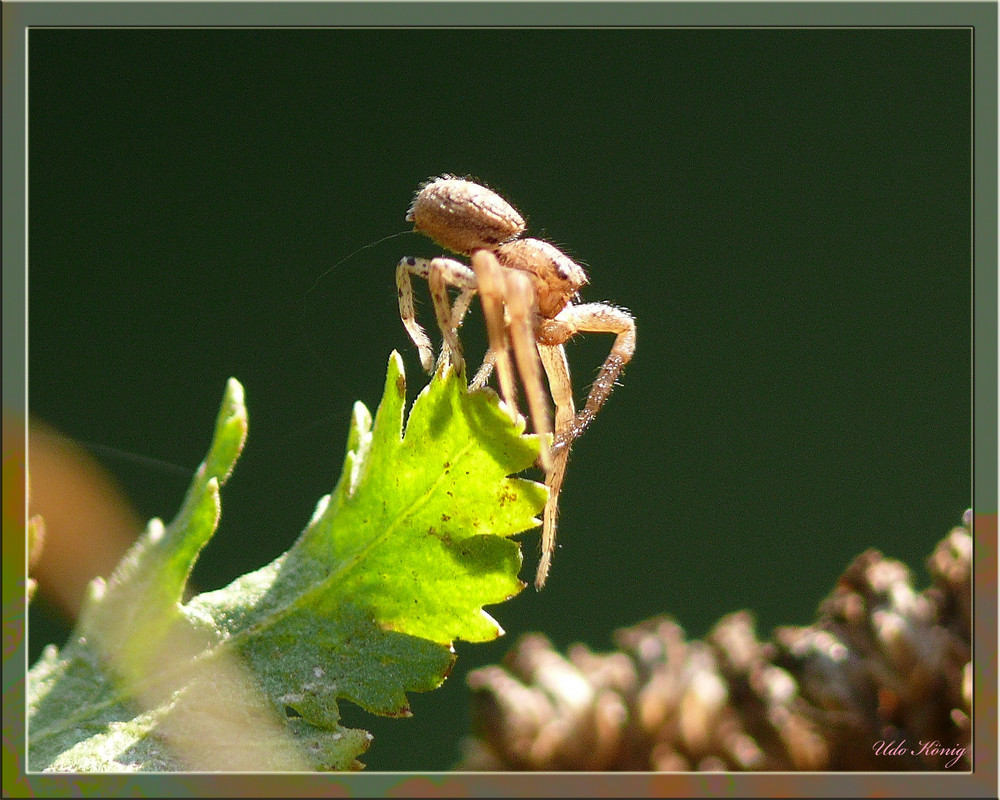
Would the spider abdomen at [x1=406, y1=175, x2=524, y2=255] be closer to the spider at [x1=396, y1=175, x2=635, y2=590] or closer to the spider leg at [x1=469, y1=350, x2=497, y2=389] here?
the spider at [x1=396, y1=175, x2=635, y2=590]

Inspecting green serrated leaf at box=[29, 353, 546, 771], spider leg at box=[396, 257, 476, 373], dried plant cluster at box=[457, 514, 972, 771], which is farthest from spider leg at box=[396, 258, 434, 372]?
dried plant cluster at box=[457, 514, 972, 771]

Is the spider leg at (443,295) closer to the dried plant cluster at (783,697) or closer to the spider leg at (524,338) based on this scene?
the spider leg at (524,338)

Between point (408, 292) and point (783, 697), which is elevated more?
point (408, 292)

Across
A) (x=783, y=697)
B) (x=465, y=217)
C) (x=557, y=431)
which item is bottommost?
(x=783, y=697)

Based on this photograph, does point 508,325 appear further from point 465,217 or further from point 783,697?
point 783,697

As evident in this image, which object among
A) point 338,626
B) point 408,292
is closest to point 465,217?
point 408,292

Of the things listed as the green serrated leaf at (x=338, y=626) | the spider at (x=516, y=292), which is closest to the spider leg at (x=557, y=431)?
the spider at (x=516, y=292)
